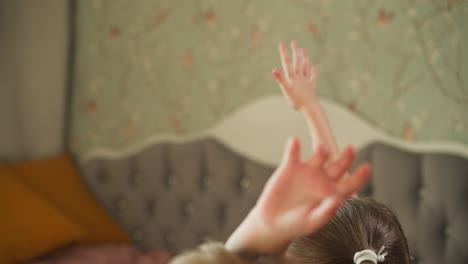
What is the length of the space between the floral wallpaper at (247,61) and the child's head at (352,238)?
93cm

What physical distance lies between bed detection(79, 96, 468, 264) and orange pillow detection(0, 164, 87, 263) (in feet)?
1.18

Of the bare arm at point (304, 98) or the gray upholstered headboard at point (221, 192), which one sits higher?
the bare arm at point (304, 98)

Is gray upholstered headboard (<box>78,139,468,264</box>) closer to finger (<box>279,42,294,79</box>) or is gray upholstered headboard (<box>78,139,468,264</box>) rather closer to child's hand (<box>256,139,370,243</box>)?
finger (<box>279,42,294,79</box>)

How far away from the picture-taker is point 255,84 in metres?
1.92

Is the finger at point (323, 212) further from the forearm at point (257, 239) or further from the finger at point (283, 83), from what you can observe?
the finger at point (283, 83)

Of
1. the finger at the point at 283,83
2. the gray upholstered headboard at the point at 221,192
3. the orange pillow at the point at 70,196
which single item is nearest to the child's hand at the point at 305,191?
the finger at the point at 283,83

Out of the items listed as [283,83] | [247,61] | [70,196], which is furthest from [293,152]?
[70,196]

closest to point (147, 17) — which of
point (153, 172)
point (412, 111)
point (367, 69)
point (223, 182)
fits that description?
point (153, 172)

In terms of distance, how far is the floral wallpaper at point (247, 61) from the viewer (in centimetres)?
160

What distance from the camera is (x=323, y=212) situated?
509 mm

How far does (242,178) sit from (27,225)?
946 mm

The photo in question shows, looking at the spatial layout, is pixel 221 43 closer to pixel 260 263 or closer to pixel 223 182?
pixel 223 182

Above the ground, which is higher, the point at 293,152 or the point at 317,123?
the point at 293,152

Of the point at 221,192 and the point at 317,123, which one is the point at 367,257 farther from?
the point at 221,192
